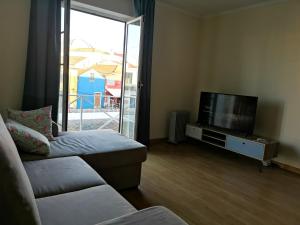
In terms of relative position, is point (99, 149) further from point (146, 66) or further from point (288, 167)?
point (288, 167)

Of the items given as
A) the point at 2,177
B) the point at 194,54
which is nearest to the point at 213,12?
the point at 194,54

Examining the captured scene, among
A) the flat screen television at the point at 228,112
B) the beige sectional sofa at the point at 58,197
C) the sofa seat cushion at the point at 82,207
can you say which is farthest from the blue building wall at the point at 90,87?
the sofa seat cushion at the point at 82,207

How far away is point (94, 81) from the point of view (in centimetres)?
647

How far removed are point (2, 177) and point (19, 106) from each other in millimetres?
2660

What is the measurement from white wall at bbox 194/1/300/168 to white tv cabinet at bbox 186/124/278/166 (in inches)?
11.8

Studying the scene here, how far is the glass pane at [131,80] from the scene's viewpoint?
389 centimetres

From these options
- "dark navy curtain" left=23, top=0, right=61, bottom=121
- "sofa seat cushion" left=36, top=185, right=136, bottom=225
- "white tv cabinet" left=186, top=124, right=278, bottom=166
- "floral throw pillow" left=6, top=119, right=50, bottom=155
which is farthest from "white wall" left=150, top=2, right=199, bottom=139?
"sofa seat cushion" left=36, top=185, right=136, bottom=225

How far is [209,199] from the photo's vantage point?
99.1 inches

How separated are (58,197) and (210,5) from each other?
3.90m

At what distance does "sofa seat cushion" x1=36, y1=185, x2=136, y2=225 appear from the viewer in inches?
48.4

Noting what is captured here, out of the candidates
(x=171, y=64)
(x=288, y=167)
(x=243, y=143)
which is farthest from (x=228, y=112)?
(x=171, y=64)

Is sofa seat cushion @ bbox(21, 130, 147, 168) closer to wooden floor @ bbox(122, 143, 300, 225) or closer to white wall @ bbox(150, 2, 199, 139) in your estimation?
wooden floor @ bbox(122, 143, 300, 225)

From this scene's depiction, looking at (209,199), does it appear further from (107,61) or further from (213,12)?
(107,61)

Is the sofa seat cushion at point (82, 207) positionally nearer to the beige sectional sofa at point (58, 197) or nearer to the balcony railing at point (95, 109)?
the beige sectional sofa at point (58, 197)
